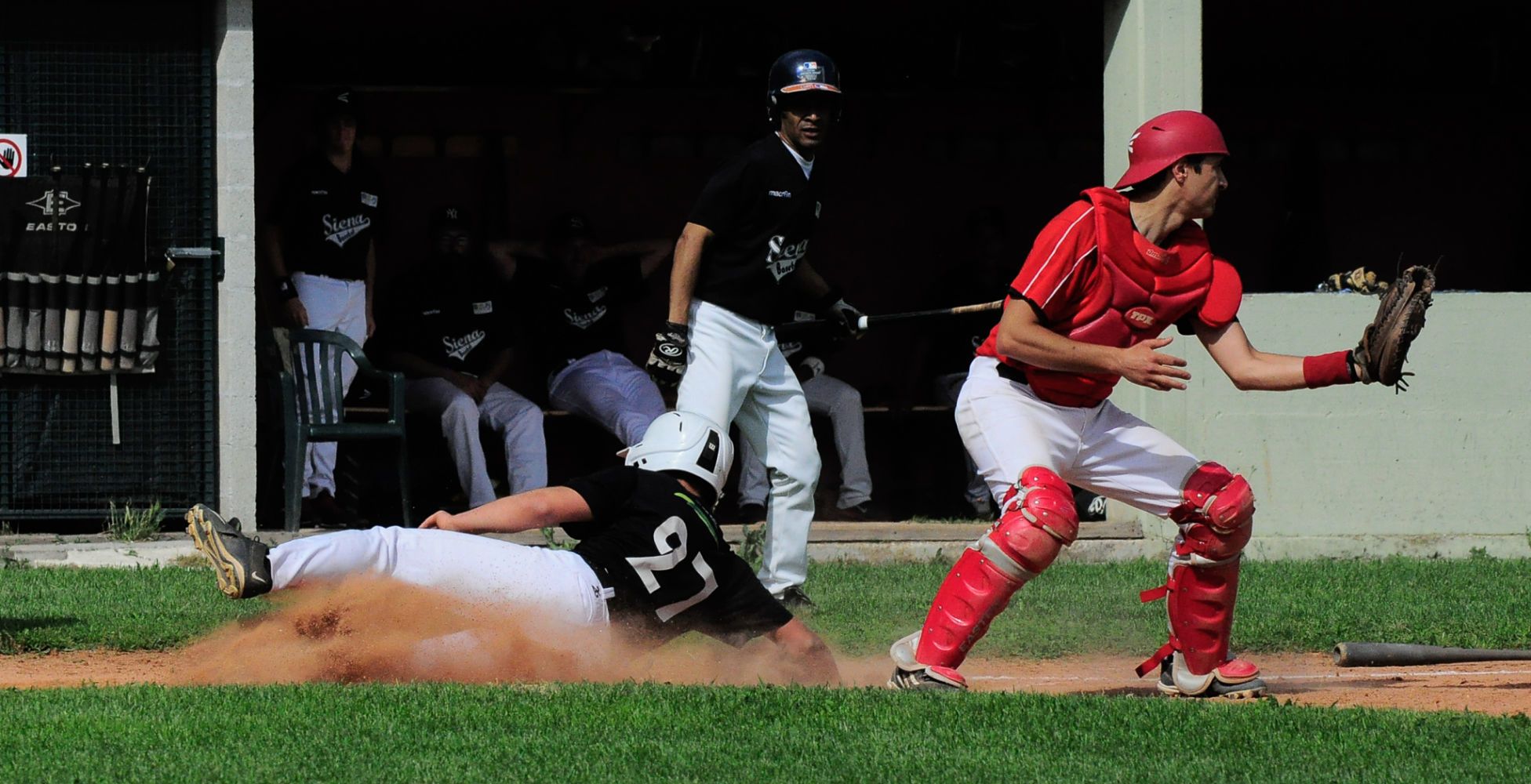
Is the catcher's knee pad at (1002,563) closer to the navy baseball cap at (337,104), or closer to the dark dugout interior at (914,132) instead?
the navy baseball cap at (337,104)

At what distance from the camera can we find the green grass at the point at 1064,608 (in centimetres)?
695

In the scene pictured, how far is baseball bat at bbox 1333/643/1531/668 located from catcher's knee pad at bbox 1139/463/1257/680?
417mm

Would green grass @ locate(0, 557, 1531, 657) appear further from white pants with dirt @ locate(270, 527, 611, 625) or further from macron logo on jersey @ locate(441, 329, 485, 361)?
macron logo on jersey @ locate(441, 329, 485, 361)

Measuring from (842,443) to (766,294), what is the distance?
3.70 metres

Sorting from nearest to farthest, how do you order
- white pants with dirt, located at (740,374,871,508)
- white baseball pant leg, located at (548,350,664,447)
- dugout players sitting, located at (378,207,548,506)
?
dugout players sitting, located at (378,207,548,506) < white baseball pant leg, located at (548,350,664,447) < white pants with dirt, located at (740,374,871,508)

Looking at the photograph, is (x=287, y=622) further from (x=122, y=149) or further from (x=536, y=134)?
(x=536, y=134)

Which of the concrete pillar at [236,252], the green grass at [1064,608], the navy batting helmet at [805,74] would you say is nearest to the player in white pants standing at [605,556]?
the green grass at [1064,608]

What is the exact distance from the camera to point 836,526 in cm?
1034

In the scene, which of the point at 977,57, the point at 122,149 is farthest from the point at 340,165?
→ the point at 977,57

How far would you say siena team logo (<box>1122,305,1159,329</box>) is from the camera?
5754mm

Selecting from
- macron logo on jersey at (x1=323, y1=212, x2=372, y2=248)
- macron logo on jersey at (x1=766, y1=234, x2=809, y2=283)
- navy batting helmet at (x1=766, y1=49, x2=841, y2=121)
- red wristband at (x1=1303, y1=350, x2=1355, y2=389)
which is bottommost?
red wristband at (x1=1303, y1=350, x2=1355, y2=389)

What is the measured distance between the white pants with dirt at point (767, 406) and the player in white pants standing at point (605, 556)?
55.3 inches

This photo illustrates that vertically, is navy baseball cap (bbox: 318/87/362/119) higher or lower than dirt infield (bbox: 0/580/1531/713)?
higher

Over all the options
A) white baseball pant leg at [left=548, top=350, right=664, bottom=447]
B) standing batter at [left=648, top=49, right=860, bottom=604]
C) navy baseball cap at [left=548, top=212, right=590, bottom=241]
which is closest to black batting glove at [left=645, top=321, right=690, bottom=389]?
standing batter at [left=648, top=49, right=860, bottom=604]
